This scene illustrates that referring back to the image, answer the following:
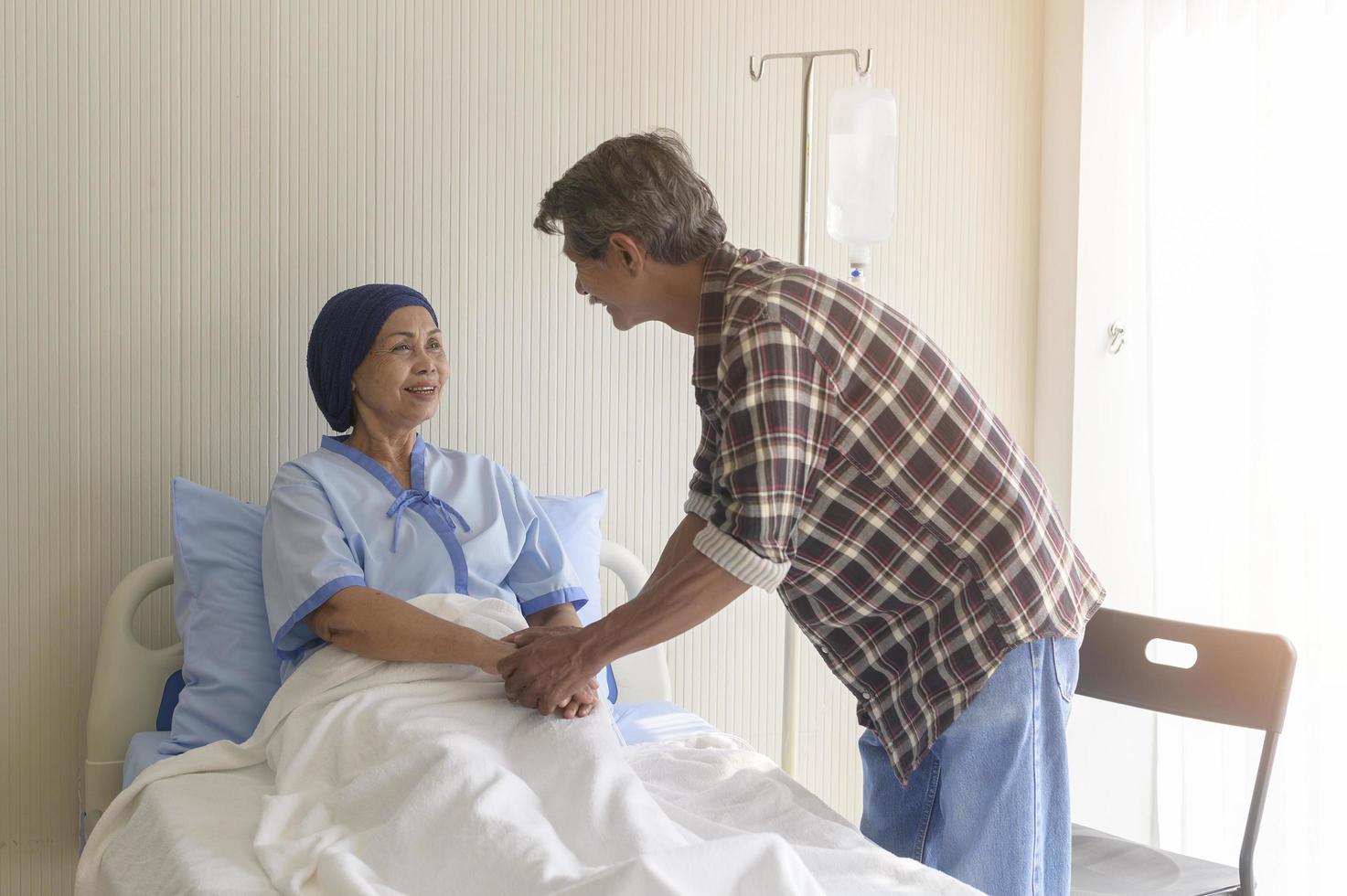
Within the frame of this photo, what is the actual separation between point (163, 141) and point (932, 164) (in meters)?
1.63

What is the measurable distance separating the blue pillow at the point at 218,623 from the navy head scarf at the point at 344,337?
0.23 m

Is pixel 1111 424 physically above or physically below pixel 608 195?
below

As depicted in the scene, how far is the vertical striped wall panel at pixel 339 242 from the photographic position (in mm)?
2045

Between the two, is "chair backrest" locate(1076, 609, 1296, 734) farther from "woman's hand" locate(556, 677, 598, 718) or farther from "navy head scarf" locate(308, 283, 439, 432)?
"navy head scarf" locate(308, 283, 439, 432)

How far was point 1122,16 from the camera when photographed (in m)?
2.83

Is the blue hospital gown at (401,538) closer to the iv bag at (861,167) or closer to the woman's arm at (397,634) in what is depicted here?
the woman's arm at (397,634)

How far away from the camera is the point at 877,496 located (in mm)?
1513

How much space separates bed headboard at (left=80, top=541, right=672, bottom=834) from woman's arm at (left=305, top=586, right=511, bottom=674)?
0.41 m

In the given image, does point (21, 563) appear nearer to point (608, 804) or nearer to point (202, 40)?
point (202, 40)

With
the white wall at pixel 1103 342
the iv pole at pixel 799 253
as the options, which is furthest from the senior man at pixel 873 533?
the white wall at pixel 1103 342

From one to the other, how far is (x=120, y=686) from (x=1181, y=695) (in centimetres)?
169

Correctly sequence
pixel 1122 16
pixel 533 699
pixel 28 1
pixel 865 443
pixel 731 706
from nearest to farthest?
pixel 865 443 → pixel 533 699 → pixel 28 1 → pixel 731 706 → pixel 1122 16

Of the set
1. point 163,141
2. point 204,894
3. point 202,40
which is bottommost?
point 204,894

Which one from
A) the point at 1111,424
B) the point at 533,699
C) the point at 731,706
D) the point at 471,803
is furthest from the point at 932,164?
the point at 471,803
